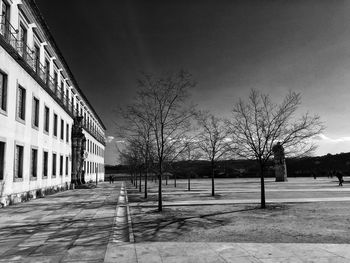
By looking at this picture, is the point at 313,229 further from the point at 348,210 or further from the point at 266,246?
the point at 348,210

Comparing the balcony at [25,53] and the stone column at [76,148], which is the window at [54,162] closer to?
the balcony at [25,53]

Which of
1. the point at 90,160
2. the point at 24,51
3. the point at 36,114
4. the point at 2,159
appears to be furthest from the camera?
the point at 90,160

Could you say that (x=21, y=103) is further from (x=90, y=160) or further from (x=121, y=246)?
(x=90, y=160)

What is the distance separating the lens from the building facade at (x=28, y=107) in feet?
56.9

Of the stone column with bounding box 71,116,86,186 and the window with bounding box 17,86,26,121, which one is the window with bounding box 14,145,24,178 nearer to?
the window with bounding box 17,86,26,121

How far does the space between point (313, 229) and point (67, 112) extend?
30116mm

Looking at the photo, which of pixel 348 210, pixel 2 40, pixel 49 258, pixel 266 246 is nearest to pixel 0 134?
pixel 2 40

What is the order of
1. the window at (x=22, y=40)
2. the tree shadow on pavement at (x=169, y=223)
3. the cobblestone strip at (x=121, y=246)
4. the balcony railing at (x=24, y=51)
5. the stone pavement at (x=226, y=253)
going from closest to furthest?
1. the stone pavement at (x=226, y=253)
2. the cobblestone strip at (x=121, y=246)
3. the tree shadow on pavement at (x=169, y=223)
4. the balcony railing at (x=24, y=51)
5. the window at (x=22, y=40)

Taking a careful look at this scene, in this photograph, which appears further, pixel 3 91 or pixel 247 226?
pixel 3 91

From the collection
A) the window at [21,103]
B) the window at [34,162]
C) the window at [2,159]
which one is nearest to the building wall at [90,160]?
the window at [34,162]

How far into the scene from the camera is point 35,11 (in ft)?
73.3

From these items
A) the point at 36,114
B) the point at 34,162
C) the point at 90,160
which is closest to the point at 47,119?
the point at 36,114

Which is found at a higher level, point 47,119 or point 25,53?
point 25,53

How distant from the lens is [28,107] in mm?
21141
